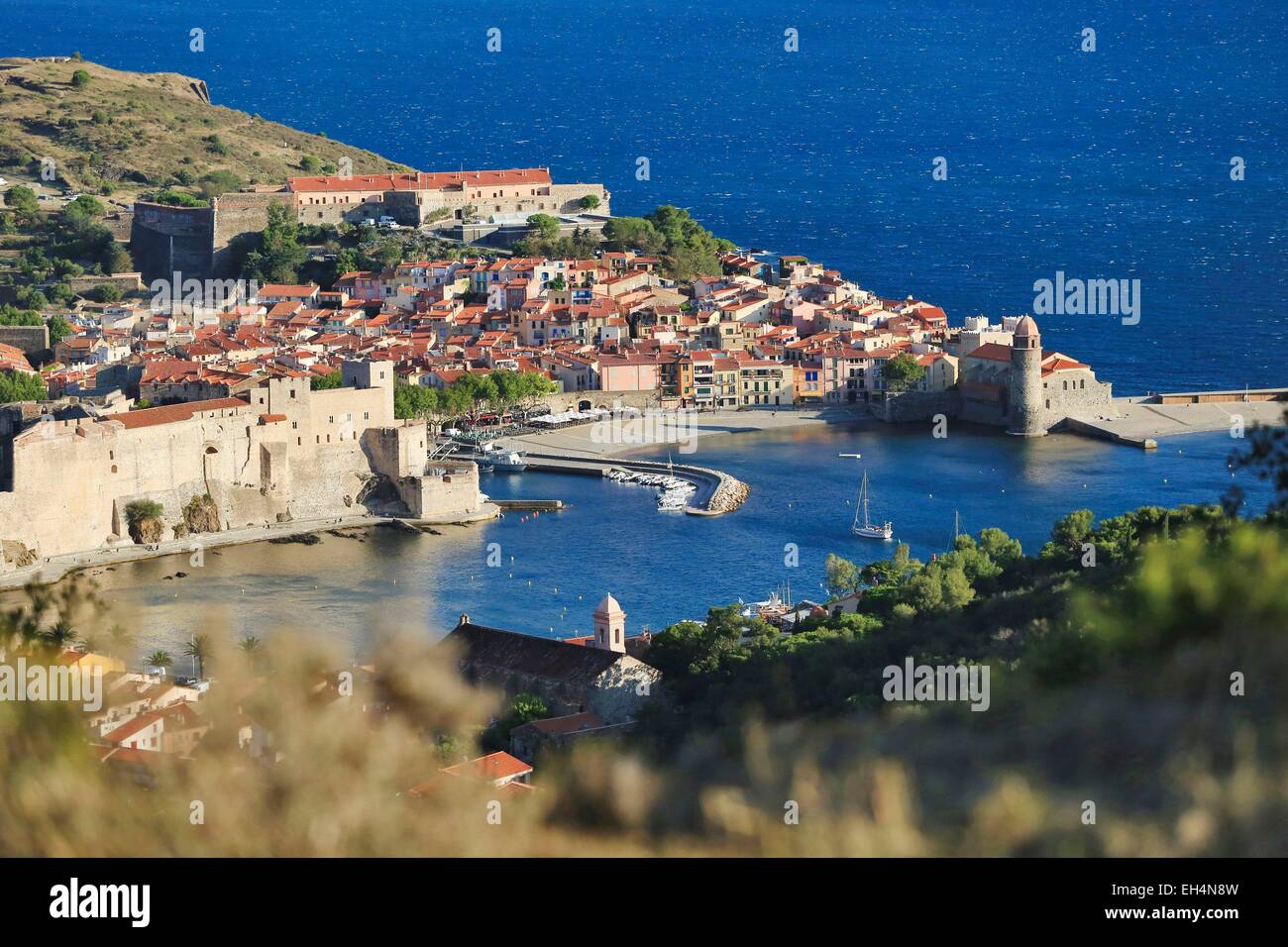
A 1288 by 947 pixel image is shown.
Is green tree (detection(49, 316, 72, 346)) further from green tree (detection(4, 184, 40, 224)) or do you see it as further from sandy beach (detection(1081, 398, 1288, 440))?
sandy beach (detection(1081, 398, 1288, 440))

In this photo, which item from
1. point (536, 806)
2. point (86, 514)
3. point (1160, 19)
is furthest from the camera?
point (1160, 19)

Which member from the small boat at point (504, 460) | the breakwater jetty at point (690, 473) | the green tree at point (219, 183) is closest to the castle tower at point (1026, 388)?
the breakwater jetty at point (690, 473)

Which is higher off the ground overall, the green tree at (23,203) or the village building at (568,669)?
the green tree at (23,203)

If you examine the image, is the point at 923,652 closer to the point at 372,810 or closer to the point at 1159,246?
the point at 372,810

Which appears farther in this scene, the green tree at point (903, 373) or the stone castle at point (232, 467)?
the green tree at point (903, 373)

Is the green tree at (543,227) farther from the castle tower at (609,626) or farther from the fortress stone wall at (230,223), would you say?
the castle tower at (609,626)

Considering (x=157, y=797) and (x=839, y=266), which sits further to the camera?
(x=839, y=266)

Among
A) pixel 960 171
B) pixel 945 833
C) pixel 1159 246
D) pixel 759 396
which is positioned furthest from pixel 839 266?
pixel 945 833

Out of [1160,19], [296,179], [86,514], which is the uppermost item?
[1160,19]

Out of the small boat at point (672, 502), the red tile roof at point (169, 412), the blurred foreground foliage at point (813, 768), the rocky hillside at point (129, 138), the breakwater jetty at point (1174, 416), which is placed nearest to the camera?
the blurred foreground foliage at point (813, 768)
